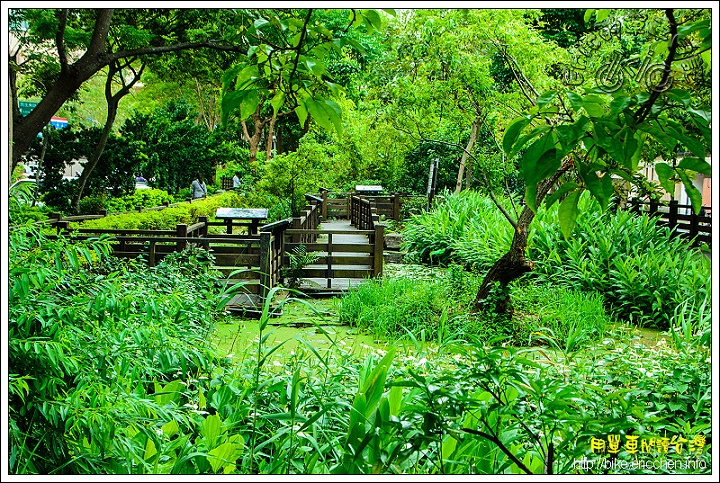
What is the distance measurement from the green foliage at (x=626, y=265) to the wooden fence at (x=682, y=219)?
537 millimetres

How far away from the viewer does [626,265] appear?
6.23 metres

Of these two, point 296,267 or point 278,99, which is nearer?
point 278,99

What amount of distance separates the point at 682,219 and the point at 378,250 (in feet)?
15.3

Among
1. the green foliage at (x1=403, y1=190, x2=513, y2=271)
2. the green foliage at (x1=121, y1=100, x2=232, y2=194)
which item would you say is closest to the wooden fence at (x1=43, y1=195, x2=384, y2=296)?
the green foliage at (x1=403, y1=190, x2=513, y2=271)

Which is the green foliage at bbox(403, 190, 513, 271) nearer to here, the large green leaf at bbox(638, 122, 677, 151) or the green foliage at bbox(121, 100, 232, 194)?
the green foliage at bbox(121, 100, 232, 194)

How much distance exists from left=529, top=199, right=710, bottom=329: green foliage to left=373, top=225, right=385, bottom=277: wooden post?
1731 millimetres

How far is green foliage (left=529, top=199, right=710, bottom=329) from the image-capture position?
581 cm

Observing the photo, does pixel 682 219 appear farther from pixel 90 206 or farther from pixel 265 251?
pixel 90 206

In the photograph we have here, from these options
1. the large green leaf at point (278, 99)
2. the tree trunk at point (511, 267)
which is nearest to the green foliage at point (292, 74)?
the large green leaf at point (278, 99)

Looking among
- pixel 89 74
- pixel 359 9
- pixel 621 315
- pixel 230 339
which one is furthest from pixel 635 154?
pixel 89 74

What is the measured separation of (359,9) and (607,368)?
2.44m

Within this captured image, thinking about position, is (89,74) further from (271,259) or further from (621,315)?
(621,315)

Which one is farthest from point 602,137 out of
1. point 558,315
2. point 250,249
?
point 250,249

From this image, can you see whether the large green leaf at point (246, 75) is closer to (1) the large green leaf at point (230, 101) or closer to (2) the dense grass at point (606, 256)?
(1) the large green leaf at point (230, 101)
